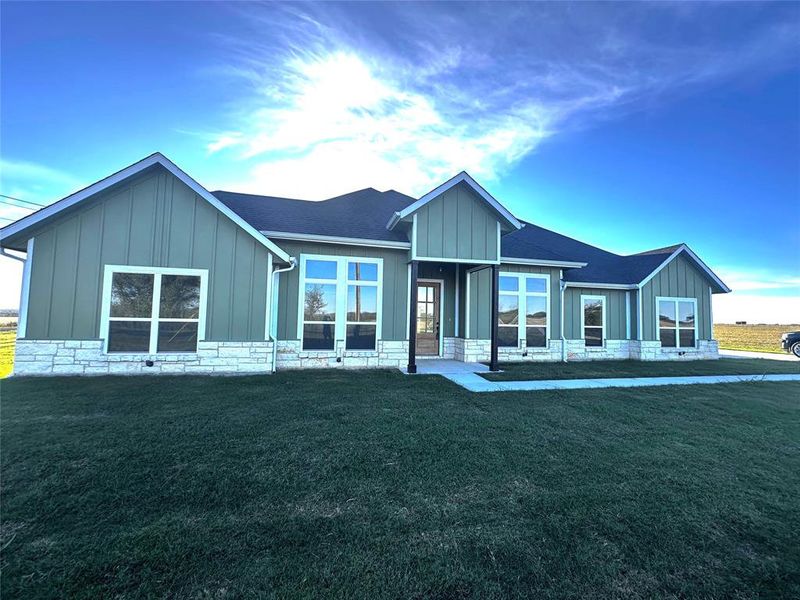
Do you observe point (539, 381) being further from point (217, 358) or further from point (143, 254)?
point (143, 254)

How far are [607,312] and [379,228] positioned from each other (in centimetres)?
939

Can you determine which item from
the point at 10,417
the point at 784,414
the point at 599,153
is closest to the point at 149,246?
the point at 10,417

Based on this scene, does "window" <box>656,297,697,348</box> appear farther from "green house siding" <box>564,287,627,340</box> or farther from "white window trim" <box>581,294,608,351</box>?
"white window trim" <box>581,294,608,351</box>

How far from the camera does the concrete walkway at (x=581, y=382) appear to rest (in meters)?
7.59

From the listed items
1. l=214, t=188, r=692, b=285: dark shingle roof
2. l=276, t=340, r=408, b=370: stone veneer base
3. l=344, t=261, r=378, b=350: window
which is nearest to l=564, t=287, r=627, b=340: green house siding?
l=214, t=188, r=692, b=285: dark shingle roof

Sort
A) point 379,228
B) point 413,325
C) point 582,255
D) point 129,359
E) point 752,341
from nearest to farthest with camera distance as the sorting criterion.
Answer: point 129,359
point 413,325
point 379,228
point 582,255
point 752,341

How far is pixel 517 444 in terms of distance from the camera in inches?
169

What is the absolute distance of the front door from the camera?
11773mm

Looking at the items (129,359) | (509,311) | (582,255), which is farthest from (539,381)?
(129,359)

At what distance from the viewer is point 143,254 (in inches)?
306

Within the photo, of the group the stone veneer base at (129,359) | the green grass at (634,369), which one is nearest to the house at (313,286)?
the stone veneer base at (129,359)

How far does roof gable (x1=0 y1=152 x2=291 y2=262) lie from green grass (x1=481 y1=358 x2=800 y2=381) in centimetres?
693

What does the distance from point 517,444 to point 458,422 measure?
3.28 feet

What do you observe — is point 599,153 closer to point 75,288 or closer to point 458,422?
point 458,422
